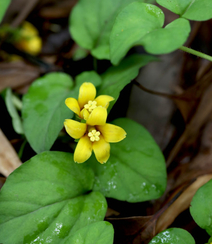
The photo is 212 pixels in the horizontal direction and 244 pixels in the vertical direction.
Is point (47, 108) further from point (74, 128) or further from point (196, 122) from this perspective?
point (196, 122)

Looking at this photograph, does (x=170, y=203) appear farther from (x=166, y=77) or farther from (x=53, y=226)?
(x=166, y=77)

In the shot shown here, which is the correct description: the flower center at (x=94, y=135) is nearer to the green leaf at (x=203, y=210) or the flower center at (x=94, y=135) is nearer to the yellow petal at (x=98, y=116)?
the yellow petal at (x=98, y=116)

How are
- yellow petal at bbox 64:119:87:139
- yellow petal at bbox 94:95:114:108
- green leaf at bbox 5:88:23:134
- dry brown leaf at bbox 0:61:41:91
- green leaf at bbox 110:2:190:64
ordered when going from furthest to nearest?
1. dry brown leaf at bbox 0:61:41:91
2. green leaf at bbox 5:88:23:134
3. yellow petal at bbox 94:95:114:108
4. yellow petal at bbox 64:119:87:139
5. green leaf at bbox 110:2:190:64

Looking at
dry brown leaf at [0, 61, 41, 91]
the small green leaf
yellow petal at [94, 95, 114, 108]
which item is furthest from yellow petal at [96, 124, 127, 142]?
dry brown leaf at [0, 61, 41, 91]

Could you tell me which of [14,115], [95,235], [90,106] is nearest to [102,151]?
[90,106]

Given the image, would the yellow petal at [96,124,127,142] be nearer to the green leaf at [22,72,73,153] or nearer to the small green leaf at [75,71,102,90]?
the green leaf at [22,72,73,153]

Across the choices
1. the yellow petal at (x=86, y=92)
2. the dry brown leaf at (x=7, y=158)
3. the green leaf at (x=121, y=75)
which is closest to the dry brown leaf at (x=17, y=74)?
the dry brown leaf at (x=7, y=158)
